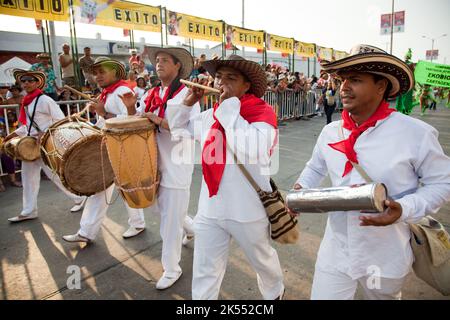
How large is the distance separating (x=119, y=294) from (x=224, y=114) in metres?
1.94

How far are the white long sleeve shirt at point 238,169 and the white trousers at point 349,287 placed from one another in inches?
22.5

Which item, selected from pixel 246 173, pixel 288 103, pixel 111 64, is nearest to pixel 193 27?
pixel 288 103

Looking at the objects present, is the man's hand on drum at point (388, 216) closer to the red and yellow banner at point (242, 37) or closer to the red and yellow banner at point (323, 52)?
the red and yellow banner at point (242, 37)

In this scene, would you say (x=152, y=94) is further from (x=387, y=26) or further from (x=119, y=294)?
(x=387, y=26)

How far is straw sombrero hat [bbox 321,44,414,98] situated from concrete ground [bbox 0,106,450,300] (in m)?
1.92

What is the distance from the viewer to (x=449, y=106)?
845 inches

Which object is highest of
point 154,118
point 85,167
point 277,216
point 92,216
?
point 154,118

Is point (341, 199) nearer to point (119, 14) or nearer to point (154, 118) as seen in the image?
point (154, 118)

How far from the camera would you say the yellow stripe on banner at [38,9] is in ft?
21.9

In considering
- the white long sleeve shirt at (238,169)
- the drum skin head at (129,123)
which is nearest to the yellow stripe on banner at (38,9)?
the drum skin head at (129,123)

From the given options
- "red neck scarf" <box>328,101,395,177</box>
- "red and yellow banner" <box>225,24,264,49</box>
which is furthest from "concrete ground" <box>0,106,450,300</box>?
"red and yellow banner" <box>225,24,264,49</box>

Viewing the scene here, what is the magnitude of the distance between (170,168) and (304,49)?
18.6 m

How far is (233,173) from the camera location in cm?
219

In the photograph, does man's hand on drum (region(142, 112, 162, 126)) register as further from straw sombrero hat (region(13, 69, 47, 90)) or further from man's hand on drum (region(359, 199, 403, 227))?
straw sombrero hat (region(13, 69, 47, 90))
